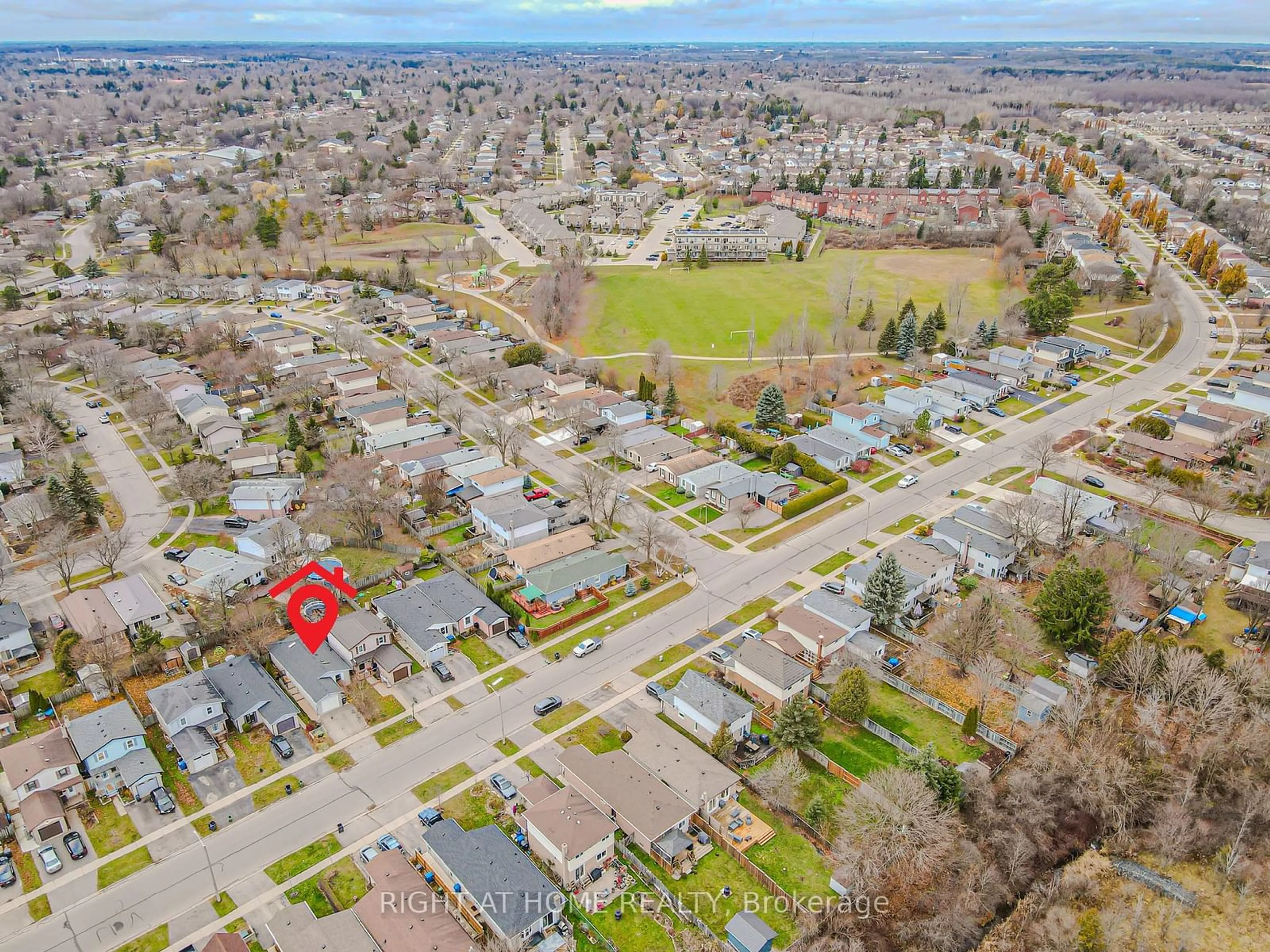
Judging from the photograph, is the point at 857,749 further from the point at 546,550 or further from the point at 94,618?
the point at 94,618

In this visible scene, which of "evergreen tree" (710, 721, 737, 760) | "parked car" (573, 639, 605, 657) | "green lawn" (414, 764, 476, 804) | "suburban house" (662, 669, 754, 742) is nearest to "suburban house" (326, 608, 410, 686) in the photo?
"green lawn" (414, 764, 476, 804)

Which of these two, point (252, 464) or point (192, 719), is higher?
point (252, 464)

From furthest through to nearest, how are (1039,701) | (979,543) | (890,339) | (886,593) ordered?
(890,339), (979,543), (886,593), (1039,701)

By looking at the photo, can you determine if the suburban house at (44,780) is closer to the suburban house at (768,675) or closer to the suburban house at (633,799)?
the suburban house at (633,799)

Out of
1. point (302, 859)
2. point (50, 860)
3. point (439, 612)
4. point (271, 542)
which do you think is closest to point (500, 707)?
point (439, 612)

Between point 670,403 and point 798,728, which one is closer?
point 798,728

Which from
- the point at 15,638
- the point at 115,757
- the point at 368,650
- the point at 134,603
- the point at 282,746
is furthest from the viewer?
the point at 134,603
